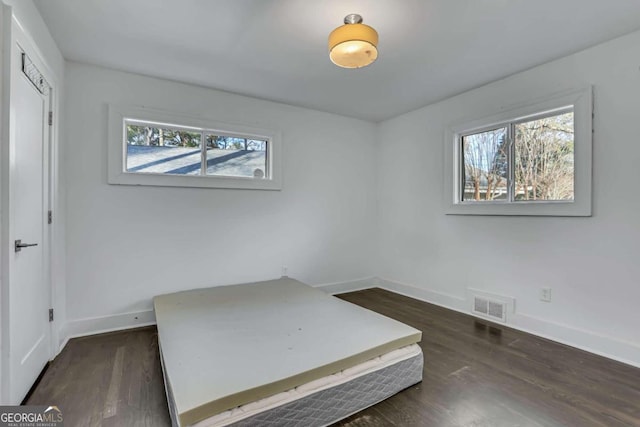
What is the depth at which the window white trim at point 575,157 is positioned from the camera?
2.57 metres

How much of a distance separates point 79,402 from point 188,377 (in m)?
0.83

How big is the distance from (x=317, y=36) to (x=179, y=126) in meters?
1.82

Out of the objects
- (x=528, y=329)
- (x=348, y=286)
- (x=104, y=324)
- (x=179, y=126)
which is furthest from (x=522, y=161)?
(x=104, y=324)

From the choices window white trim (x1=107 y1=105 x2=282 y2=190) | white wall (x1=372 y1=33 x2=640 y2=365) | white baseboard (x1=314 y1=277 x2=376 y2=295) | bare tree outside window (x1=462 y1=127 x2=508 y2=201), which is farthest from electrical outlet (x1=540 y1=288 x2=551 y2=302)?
window white trim (x1=107 y1=105 x2=282 y2=190)

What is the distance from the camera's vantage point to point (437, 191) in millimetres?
3861

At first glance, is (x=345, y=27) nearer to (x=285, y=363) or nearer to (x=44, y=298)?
(x=285, y=363)

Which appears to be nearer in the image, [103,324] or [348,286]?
[103,324]

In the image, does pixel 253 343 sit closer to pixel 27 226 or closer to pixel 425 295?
pixel 27 226

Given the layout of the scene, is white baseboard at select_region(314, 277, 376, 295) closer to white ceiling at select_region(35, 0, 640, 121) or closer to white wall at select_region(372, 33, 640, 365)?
white wall at select_region(372, 33, 640, 365)

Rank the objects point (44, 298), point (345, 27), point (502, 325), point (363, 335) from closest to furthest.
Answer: point (345, 27), point (363, 335), point (44, 298), point (502, 325)

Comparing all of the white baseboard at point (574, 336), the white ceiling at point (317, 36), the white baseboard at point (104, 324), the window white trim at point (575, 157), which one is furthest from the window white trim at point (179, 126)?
the white baseboard at point (574, 336)

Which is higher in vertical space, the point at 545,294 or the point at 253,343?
the point at 545,294

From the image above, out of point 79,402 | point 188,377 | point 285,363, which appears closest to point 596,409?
point 285,363

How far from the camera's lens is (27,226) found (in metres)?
1.92
